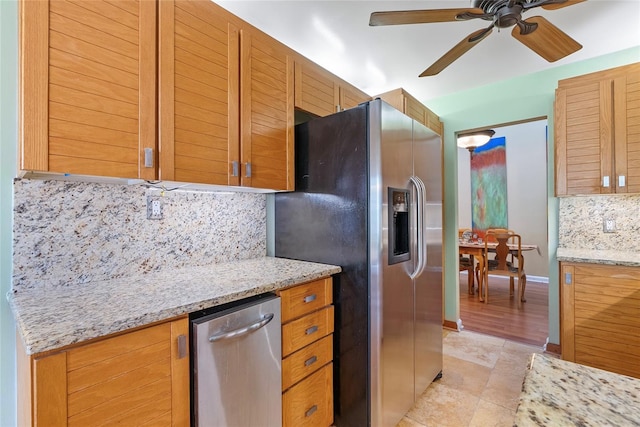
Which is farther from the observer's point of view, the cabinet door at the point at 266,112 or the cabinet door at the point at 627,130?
the cabinet door at the point at 627,130

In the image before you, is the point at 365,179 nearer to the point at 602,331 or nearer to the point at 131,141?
the point at 131,141

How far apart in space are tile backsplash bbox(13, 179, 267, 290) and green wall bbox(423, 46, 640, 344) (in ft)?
7.99

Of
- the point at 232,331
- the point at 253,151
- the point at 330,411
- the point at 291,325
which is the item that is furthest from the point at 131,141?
the point at 330,411

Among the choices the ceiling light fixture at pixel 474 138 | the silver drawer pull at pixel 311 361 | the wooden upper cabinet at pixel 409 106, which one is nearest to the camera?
the silver drawer pull at pixel 311 361

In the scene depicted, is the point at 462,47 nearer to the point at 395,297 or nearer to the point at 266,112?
the point at 266,112

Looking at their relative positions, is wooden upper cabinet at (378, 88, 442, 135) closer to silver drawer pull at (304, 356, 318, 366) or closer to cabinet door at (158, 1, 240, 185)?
cabinet door at (158, 1, 240, 185)

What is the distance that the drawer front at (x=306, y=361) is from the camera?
1420 mm

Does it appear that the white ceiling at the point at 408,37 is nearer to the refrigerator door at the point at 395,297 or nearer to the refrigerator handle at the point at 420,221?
the refrigerator door at the point at 395,297

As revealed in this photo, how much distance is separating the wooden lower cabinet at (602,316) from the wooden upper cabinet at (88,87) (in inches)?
114

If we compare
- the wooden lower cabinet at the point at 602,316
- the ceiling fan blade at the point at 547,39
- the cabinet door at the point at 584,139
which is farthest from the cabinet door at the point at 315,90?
the wooden lower cabinet at the point at 602,316

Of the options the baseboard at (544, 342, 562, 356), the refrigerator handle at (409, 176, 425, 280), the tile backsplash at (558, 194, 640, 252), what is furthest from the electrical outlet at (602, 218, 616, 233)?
the refrigerator handle at (409, 176, 425, 280)

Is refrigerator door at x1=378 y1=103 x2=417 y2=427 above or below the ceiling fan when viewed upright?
below

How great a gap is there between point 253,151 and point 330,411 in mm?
1546

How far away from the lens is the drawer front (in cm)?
142
